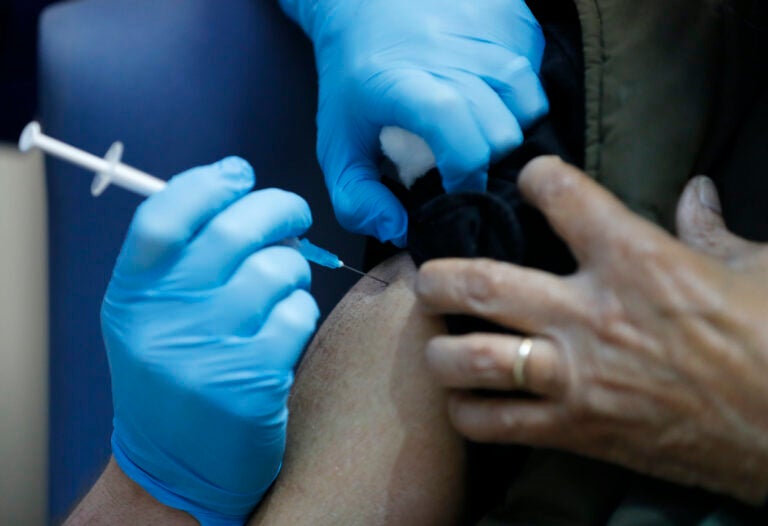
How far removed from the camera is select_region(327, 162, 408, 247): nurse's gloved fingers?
2.84 ft

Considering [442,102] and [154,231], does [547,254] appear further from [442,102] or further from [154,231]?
[154,231]

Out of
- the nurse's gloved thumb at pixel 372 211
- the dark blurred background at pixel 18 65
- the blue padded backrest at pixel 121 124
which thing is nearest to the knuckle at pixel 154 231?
the nurse's gloved thumb at pixel 372 211

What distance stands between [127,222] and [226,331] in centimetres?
54

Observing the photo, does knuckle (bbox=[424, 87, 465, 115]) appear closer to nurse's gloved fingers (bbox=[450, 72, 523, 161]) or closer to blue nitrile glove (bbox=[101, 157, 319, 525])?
nurse's gloved fingers (bbox=[450, 72, 523, 161])

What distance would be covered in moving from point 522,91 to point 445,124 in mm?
115

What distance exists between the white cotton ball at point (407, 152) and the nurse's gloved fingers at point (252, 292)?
0.19 metres

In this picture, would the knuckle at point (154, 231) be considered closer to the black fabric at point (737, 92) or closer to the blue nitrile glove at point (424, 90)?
the blue nitrile glove at point (424, 90)

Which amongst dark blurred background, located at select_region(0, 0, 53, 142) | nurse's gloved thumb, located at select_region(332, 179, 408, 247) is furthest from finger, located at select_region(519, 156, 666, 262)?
dark blurred background, located at select_region(0, 0, 53, 142)

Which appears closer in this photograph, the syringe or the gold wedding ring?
the gold wedding ring

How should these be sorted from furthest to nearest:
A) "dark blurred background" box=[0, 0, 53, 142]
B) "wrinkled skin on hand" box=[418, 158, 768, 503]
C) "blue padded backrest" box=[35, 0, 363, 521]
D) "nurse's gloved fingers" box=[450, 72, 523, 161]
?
"dark blurred background" box=[0, 0, 53, 142] < "blue padded backrest" box=[35, 0, 363, 521] < "nurse's gloved fingers" box=[450, 72, 523, 161] < "wrinkled skin on hand" box=[418, 158, 768, 503]

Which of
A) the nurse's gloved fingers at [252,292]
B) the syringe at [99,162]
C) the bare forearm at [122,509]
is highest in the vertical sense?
the syringe at [99,162]

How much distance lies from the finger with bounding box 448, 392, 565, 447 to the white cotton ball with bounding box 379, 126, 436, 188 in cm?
30

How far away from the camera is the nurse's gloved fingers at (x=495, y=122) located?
2.63 feet

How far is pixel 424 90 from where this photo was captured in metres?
0.79
